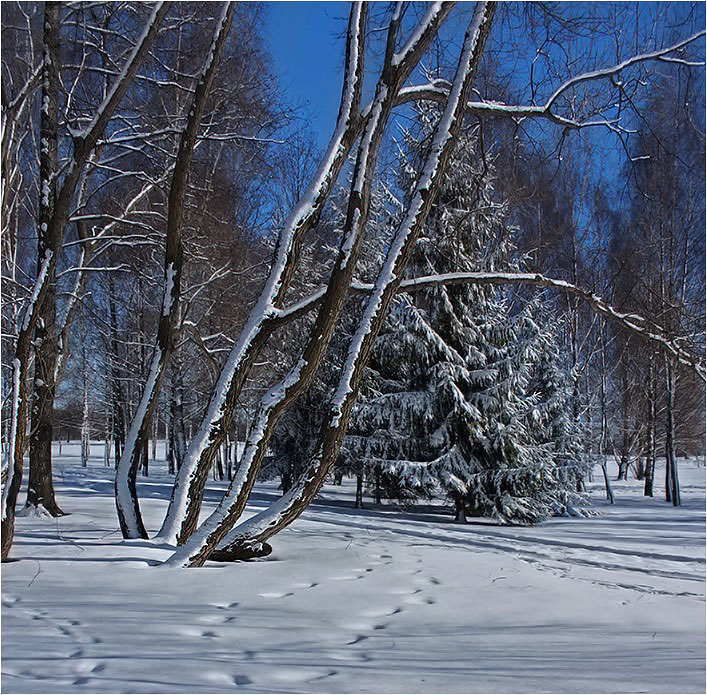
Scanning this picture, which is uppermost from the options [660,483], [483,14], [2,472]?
[483,14]

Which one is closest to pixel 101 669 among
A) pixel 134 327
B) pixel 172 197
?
pixel 172 197

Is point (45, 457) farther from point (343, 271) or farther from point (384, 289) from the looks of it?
point (384, 289)

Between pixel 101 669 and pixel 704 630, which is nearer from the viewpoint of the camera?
pixel 101 669

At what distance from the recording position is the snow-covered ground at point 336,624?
2.37 metres

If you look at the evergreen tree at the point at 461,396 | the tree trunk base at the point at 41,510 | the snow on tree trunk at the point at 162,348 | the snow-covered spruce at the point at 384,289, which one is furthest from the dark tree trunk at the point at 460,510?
the snow-covered spruce at the point at 384,289

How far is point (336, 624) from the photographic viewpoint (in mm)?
3295

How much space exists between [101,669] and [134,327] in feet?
53.3

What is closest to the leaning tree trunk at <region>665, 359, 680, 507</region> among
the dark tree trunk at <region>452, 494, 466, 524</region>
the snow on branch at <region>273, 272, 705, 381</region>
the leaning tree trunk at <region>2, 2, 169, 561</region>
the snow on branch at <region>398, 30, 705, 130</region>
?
the dark tree trunk at <region>452, 494, 466, 524</region>

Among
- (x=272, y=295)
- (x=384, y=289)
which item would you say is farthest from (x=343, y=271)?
(x=272, y=295)

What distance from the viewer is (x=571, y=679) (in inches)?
96.4

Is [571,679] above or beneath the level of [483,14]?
beneath

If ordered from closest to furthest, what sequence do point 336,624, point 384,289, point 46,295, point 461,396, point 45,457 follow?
1. point 336,624
2. point 384,289
3. point 46,295
4. point 45,457
5. point 461,396

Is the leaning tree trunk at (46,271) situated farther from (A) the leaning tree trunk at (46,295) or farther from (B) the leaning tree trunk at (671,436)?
(B) the leaning tree trunk at (671,436)

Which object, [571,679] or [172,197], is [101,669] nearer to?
[571,679]
